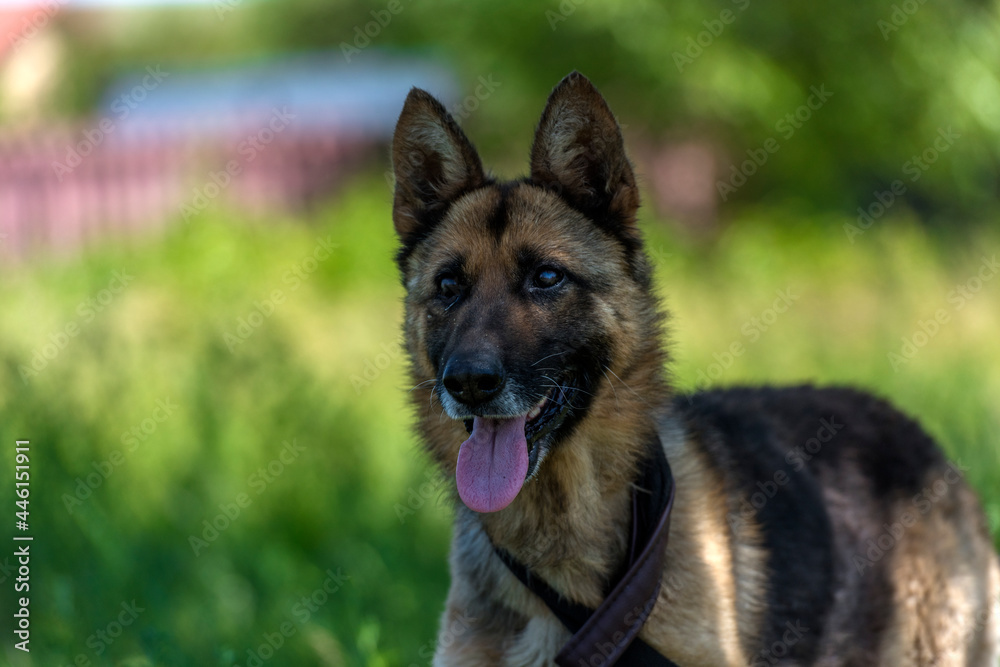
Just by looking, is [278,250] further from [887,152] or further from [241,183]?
[887,152]

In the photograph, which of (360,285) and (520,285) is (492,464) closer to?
(520,285)

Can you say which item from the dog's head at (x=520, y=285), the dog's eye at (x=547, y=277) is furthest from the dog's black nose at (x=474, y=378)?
the dog's eye at (x=547, y=277)

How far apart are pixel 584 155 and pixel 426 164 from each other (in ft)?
2.12

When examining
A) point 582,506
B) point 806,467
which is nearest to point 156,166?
point 806,467

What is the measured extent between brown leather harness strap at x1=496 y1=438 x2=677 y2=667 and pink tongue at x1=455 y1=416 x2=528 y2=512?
308 millimetres

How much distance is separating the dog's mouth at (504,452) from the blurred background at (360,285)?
1.66ft

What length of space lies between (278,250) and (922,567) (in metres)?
10.3

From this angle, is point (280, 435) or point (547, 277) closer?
point (547, 277)

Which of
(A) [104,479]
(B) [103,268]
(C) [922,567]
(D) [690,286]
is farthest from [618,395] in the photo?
(B) [103,268]

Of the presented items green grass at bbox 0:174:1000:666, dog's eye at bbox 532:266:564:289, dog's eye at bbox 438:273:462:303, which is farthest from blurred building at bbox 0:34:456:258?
dog's eye at bbox 532:266:564:289

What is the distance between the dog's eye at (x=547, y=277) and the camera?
129 inches

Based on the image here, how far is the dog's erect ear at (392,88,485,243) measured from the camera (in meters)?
3.47

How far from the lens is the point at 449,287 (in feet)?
11.2

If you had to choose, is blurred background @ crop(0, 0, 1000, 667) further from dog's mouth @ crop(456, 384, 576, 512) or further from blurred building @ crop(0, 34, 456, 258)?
dog's mouth @ crop(456, 384, 576, 512)
